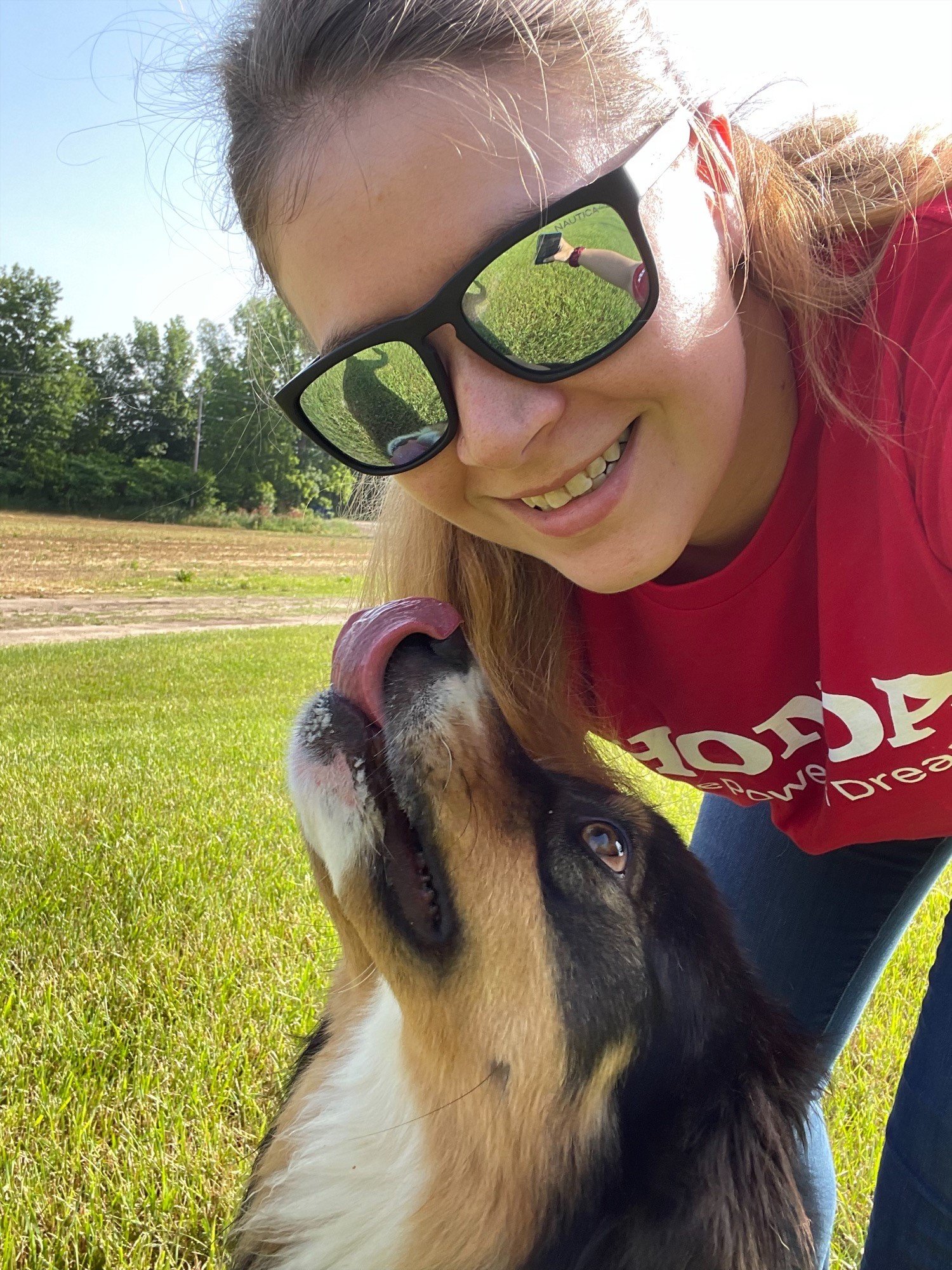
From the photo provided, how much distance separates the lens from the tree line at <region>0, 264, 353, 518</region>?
36.9 ft

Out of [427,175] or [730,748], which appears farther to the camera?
[730,748]

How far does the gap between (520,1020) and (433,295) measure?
1.44m

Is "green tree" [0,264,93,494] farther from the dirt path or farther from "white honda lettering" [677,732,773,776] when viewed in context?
"white honda lettering" [677,732,773,776]

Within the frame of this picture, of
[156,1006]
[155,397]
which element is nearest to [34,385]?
[155,397]

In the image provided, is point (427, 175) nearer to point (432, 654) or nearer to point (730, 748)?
point (432, 654)

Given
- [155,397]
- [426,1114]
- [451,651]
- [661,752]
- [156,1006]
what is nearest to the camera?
[426,1114]

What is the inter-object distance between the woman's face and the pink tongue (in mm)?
384

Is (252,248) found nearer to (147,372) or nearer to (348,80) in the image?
(348,80)

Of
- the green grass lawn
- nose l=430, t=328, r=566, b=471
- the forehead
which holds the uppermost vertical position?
the forehead

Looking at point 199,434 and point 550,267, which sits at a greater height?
point 550,267

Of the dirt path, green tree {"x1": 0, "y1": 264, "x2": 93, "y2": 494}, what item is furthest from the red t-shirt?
green tree {"x1": 0, "y1": 264, "x2": 93, "y2": 494}

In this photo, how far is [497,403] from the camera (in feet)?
5.71

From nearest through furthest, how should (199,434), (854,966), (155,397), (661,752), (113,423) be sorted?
1. (661,752)
2. (854,966)
3. (199,434)
4. (155,397)
5. (113,423)

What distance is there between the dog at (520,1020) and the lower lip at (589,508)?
0.41 metres
